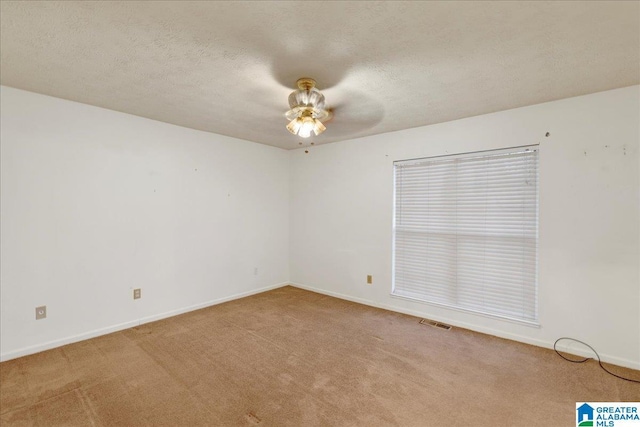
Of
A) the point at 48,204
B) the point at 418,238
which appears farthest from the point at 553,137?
the point at 48,204

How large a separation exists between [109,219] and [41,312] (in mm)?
1027

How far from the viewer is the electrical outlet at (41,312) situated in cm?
273

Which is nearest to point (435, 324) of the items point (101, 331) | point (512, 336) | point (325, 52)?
point (512, 336)

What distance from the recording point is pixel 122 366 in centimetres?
246

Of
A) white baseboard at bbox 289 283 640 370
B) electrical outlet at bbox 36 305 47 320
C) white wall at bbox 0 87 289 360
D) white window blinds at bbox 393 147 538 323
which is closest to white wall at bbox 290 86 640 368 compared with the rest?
white baseboard at bbox 289 283 640 370

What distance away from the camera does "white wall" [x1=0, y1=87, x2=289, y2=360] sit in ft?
8.68

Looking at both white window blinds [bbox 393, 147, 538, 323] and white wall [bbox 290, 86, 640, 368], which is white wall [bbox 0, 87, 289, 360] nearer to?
white window blinds [bbox 393, 147, 538, 323]

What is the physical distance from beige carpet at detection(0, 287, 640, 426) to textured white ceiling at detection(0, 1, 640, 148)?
239 centimetres

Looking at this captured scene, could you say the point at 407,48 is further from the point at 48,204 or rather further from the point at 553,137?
the point at 48,204

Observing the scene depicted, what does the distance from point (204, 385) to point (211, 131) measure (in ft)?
10.2

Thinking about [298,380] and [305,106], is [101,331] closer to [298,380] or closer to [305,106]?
[298,380]

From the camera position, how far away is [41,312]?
2744 millimetres

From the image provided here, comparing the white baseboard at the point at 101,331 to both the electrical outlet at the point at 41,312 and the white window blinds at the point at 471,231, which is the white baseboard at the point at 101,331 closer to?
the electrical outlet at the point at 41,312

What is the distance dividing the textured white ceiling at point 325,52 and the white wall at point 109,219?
0.43m
